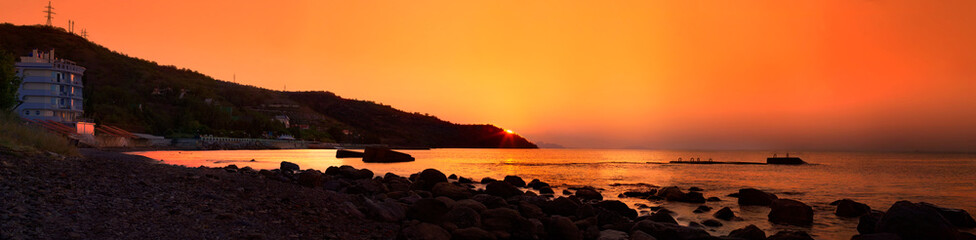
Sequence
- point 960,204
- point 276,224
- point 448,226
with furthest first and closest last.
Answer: point 960,204
point 448,226
point 276,224

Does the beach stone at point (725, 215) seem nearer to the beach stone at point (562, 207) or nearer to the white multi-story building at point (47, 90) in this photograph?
the beach stone at point (562, 207)

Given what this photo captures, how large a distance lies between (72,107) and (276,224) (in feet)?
325

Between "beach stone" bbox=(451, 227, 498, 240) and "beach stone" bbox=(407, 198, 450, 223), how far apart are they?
1.84 meters

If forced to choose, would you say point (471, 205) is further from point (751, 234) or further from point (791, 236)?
point (791, 236)

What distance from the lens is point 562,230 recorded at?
14250 millimetres

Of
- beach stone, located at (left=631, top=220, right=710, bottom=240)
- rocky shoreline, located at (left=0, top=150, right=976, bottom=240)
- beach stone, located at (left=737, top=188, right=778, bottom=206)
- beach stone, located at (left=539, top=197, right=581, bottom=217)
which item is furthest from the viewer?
beach stone, located at (left=737, top=188, right=778, bottom=206)

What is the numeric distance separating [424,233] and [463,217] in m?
2.29

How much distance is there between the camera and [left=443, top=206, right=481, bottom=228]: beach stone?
1393cm

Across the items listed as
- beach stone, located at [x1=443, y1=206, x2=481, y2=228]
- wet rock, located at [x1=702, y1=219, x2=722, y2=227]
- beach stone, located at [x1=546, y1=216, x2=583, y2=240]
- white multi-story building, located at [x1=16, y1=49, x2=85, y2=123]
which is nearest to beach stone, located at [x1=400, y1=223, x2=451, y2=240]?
beach stone, located at [x1=443, y1=206, x2=481, y2=228]

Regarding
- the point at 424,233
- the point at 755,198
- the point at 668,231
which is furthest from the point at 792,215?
the point at 424,233

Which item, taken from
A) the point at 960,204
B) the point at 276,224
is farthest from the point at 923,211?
the point at 960,204

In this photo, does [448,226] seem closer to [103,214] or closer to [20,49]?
[103,214]

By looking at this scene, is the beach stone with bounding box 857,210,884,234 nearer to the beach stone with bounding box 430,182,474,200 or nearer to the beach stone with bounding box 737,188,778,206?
the beach stone with bounding box 737,188,778,206

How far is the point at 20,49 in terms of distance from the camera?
173750 millimetres
